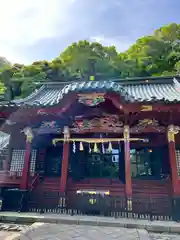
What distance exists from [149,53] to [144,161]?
73.9 feet

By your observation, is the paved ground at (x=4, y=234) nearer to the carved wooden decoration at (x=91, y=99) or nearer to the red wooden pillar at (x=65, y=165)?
the red wooden pillar at (x=65, y=165)

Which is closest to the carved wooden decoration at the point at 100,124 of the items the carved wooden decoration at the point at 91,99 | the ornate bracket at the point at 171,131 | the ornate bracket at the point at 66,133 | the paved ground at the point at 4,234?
the ornate bracket at the point at 66,133

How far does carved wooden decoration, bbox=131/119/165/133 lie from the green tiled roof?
1.02 m

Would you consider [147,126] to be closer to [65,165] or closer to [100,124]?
[100,124]

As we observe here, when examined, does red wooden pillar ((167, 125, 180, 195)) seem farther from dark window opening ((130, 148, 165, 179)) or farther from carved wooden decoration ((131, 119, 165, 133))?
dark window opening ((130, 148, 165, 179))

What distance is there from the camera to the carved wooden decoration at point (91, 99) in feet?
25.2

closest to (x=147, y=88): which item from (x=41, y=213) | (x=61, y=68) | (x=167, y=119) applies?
(x=167, y=119)

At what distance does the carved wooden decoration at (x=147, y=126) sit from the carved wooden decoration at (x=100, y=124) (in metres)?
0.68

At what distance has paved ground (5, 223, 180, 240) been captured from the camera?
473 centimetres

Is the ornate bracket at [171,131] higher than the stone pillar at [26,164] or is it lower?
higher

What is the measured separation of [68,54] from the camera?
29078 mm

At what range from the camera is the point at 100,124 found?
849 centimetres

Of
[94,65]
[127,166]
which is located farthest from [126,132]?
[94,65]

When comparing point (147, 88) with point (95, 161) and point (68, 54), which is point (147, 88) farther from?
point (68, 54)
